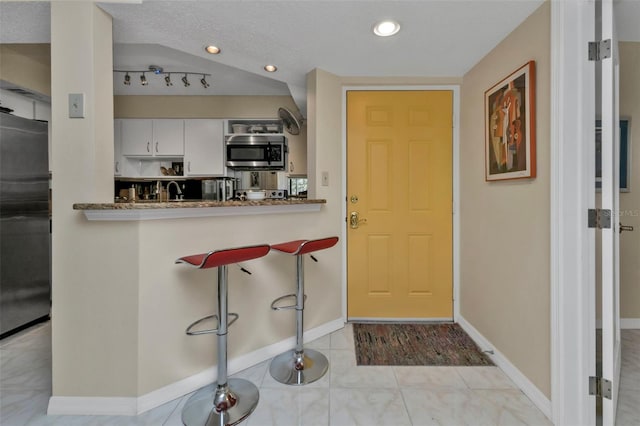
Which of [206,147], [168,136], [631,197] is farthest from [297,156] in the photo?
[631,197]

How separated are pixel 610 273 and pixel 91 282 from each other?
2.52 metres

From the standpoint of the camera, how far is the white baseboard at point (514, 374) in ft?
4.75

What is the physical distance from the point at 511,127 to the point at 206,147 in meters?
3.09

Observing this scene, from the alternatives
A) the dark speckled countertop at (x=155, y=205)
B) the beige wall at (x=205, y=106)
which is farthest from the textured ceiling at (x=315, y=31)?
the dark speckled countertop at (x=155, y=205)

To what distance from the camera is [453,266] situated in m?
2.46

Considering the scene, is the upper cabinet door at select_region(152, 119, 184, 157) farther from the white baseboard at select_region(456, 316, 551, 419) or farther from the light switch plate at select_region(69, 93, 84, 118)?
the white baseboard at select_region(456, 316, 551, 419)

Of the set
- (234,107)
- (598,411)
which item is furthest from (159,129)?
(598,411)

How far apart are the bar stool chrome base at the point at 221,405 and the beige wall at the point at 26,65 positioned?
8.99ft

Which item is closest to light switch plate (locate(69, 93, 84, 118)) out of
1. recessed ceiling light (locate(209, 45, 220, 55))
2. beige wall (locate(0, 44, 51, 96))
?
recessed ceiling light (locate(209, 45, 220, 55))

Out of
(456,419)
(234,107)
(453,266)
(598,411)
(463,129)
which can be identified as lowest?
(456,419)

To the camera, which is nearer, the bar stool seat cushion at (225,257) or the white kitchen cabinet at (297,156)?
the bar stool seat cushion at (225,257)

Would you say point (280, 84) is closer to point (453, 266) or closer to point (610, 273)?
point (453, 266)

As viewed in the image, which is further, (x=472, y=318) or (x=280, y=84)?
(x=280, y=84)

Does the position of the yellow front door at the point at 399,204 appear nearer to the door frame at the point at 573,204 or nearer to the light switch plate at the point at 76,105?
the door frame at the point at 573,204
